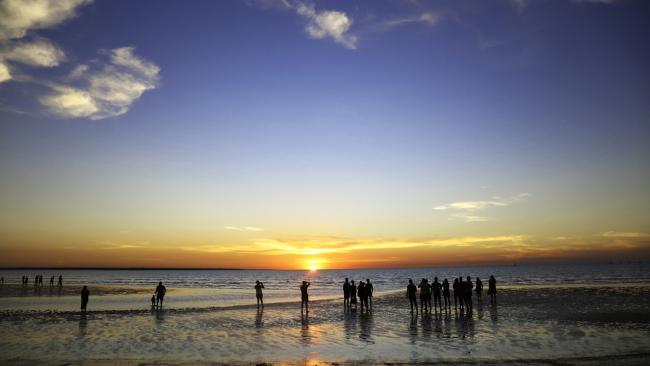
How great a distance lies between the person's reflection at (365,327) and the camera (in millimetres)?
15586

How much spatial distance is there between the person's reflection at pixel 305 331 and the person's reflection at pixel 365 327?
205cm

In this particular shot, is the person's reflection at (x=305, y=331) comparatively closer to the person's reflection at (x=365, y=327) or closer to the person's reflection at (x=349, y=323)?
the person's reflection at (x=349, y=323)

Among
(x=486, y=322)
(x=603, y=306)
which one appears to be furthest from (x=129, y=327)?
(x=603, y=306)

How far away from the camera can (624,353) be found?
12188mm

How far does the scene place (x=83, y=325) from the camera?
66.3 feet

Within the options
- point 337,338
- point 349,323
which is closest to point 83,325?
point 349,323

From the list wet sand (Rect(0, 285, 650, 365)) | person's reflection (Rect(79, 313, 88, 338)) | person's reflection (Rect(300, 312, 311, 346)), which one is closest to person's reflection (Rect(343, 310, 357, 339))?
wet sand (Rect(0, 285, 650, 365))

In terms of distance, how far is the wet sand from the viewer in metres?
12.1

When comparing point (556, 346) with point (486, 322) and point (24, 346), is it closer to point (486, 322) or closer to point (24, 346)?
point (486, 322)

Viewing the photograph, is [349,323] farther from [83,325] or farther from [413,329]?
[83,325]

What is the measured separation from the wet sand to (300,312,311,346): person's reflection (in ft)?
0.13

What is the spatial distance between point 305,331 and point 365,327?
9.07ft

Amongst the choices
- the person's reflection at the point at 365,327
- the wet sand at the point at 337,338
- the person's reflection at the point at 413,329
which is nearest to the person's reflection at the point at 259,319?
the wet sand at the point at 337,338

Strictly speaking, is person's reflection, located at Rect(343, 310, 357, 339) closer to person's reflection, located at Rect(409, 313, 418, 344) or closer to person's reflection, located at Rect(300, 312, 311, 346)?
person's reflection, located at Rect(300, 312, 311, 346)
